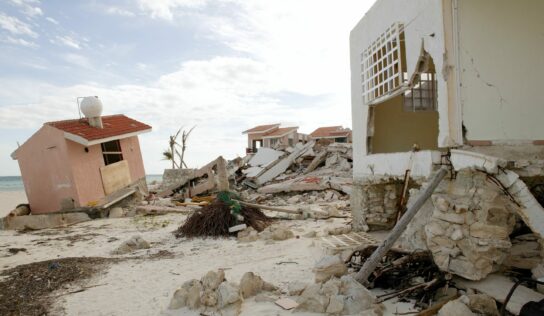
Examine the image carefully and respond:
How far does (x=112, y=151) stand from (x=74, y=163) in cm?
248

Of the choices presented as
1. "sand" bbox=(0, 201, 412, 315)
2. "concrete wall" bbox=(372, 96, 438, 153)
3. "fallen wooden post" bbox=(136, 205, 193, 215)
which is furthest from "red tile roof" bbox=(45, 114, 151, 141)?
"concrete wall" bbox=(372, 96, 438, 153)

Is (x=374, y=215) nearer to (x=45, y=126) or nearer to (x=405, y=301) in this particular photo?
(x=405, y=301)

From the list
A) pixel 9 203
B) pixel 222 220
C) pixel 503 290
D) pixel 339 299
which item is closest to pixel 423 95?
pixel 503 290

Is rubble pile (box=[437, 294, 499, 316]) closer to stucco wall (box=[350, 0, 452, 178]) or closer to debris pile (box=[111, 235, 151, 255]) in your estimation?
stucco wall (box=[350, 0, 452, 178])

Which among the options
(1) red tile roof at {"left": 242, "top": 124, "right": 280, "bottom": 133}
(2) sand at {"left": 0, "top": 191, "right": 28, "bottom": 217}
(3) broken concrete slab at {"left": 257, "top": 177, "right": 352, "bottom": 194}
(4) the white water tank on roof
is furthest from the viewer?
(1) red tile roof at {"left": 242, "top": 124, "right": 280, "bottom": 133}

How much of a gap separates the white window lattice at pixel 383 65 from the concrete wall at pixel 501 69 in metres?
1.30

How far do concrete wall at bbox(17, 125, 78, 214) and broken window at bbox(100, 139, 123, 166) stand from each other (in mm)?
1982

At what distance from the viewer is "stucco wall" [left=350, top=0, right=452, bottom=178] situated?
15.5 ft

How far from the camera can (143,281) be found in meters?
5.90

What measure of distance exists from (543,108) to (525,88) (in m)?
0.35

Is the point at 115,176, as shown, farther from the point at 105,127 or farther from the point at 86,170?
the point at 105,127

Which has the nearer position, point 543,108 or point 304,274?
point 543,108

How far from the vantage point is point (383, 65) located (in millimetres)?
6867

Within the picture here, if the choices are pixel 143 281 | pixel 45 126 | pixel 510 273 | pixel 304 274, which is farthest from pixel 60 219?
pixel 510 273
